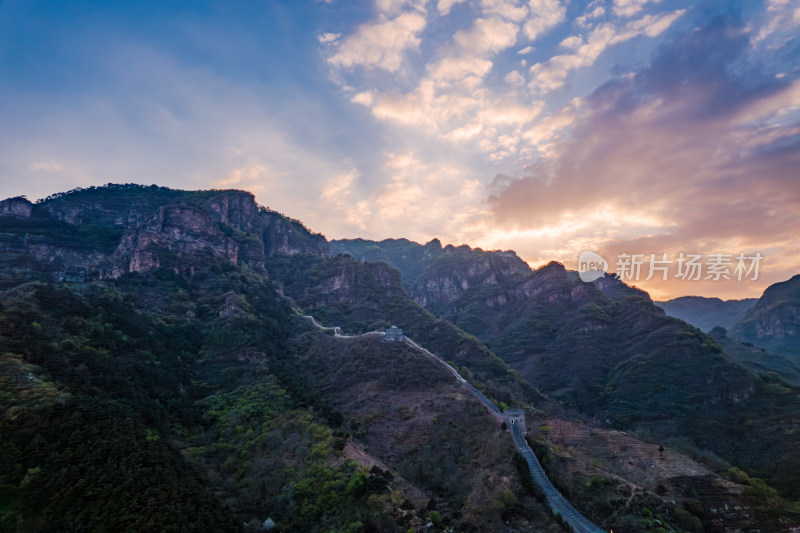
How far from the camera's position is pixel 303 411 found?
46688 millimetres

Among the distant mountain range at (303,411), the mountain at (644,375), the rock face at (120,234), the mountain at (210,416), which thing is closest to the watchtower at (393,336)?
the distant mountain range at (303,411)

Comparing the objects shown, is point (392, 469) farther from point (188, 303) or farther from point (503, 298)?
point (503, 298)

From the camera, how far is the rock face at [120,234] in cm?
9119

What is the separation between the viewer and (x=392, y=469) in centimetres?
3778

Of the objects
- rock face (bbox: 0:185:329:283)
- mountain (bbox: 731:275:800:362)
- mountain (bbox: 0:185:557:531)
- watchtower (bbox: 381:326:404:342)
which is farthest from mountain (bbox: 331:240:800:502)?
rock face (bbox: 0:185:329:283)

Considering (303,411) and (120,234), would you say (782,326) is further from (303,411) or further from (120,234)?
(120,234)

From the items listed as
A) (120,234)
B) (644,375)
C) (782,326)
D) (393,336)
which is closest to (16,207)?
(120,234)

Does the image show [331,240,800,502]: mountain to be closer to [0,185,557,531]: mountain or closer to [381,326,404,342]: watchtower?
[0,185,557,531]: mountain

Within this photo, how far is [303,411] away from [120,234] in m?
114

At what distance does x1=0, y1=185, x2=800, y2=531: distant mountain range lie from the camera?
26.0 metres

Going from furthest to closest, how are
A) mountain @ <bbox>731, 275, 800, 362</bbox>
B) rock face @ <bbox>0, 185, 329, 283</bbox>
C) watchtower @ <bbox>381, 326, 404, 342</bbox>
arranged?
mountain @ <bbox>731, 275, 800, 362</bbox>
rock face @ <bbox>0, 185, 329, 283</bbox>
watchtower @ <bbox>381, 326, 404, 342</bbox>

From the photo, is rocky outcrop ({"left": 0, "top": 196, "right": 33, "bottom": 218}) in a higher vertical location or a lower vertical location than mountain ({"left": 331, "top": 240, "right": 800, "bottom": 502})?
higher

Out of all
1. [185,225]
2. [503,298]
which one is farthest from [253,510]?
[503,298]

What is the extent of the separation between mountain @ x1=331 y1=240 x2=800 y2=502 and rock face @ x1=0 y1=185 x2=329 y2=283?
105017 millimetres
